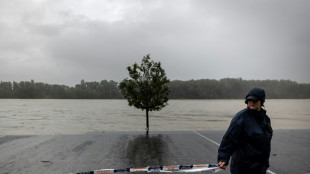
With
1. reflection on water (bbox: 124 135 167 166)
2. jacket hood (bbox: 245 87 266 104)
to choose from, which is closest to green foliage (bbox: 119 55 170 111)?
Result: reflection on water (bbox: 124 135 167 166)

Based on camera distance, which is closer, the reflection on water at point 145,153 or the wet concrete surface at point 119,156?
the wet concrete surface at point 119,156

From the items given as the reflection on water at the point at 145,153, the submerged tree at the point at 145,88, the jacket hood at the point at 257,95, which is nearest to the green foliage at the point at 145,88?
the submerged tree at the point at 145,88

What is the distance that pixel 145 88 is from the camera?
17.8 meters

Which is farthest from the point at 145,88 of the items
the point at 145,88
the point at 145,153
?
the point at 145,153

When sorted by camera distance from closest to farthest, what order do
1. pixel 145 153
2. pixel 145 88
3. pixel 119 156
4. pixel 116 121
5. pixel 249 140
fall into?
pixel 249 140
pixel 119 156
pixel 145 153
pixel 145 88
pixel 116 121

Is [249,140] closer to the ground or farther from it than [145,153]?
farther from it

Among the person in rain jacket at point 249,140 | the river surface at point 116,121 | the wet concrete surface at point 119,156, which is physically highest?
the person in rain jacket at point 249,140

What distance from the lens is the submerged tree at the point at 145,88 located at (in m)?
17.7

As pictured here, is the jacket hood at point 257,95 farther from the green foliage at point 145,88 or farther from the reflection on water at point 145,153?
the green foliage at point 145,88

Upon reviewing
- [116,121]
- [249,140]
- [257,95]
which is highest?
[257,95]

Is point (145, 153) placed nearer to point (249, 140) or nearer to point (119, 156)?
point (119, 156)

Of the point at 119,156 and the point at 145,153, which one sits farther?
the point at 145,153

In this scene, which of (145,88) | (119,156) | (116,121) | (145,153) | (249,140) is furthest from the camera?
(116,121)

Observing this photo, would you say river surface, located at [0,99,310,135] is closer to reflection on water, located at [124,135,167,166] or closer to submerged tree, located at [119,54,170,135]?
submerged tree, located at [119,54,170,135]
